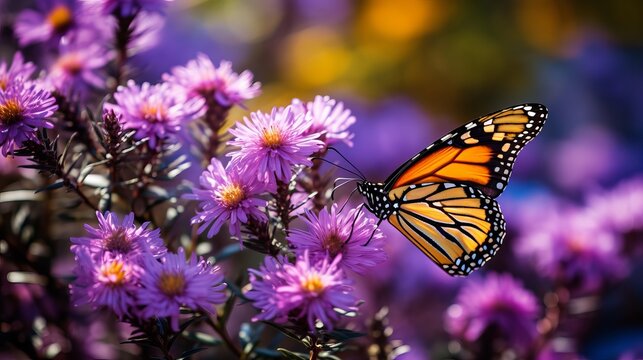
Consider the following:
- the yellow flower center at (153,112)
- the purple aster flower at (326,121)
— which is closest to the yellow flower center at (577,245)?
the purple aster flower at (326,121)

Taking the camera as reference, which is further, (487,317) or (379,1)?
(379,1)

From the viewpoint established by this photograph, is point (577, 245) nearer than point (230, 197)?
No

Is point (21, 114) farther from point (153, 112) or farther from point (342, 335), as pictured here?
point (342, 335)

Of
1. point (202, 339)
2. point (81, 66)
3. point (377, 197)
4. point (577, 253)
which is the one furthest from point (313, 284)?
point (577, 253)

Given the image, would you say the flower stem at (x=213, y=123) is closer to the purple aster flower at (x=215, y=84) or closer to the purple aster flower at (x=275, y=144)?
the purple aster flower at (x=215, y=84)

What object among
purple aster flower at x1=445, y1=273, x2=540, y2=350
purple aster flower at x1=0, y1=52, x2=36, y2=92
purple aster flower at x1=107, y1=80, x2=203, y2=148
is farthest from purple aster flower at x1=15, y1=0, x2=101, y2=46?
purple aster flower at x1=445, y1=273, x2=540, y2=350

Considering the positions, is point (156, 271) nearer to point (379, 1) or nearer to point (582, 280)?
point (582, 280)

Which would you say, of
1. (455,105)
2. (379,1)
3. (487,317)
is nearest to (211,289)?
(487,317)
